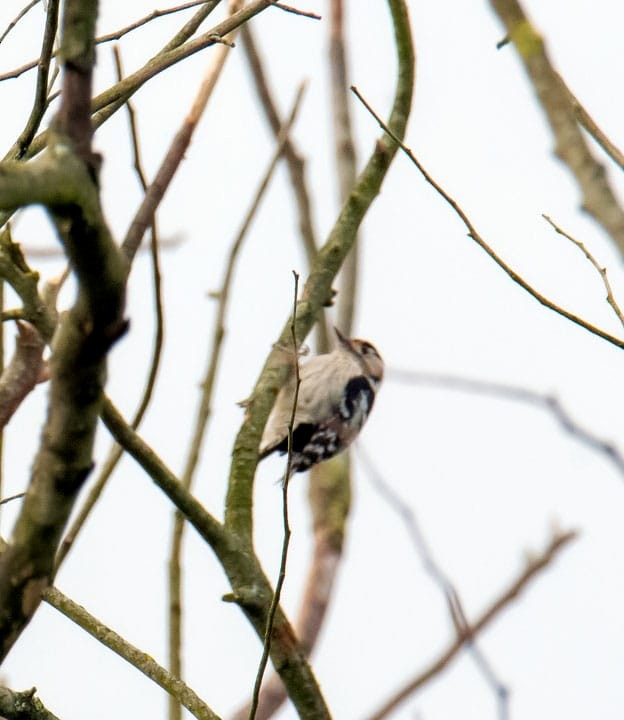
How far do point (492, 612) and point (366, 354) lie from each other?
13.8 ft

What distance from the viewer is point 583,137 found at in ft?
12.0

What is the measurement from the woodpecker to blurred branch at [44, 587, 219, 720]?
4.14 m

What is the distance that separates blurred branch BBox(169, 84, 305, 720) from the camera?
4711 mm

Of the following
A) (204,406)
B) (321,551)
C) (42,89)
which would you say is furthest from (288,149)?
(42,89)

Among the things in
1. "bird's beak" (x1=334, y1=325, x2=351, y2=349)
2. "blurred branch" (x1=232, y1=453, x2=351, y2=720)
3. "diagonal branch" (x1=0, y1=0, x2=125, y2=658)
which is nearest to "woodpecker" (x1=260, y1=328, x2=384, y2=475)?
"bird's beak" (x1=334, y1=325, x2=351, y2=349)

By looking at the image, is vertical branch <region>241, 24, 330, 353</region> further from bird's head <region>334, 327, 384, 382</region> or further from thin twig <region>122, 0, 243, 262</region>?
thin twig <region>122, 0, 243, 262</region>

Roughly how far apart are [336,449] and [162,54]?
4.59 meters

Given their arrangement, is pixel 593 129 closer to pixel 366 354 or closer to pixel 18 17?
pixel 18 17

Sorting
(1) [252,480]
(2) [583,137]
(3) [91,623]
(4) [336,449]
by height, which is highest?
(4) [336,449]

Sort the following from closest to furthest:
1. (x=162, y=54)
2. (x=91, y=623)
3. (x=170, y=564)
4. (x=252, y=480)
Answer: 1. (x=91, y=623)
2. (x=162, y=54)
3. (x=252, y=480)
4. (x=170, y=564)

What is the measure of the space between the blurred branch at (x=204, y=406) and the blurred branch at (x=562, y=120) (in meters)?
1.79

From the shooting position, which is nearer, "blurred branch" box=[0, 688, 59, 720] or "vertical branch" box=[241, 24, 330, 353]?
"blurred branch" box=[0, 688, 59, 720]

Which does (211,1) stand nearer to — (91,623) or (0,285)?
(0,285)

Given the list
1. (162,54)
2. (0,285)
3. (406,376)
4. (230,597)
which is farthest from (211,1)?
(406,376)
